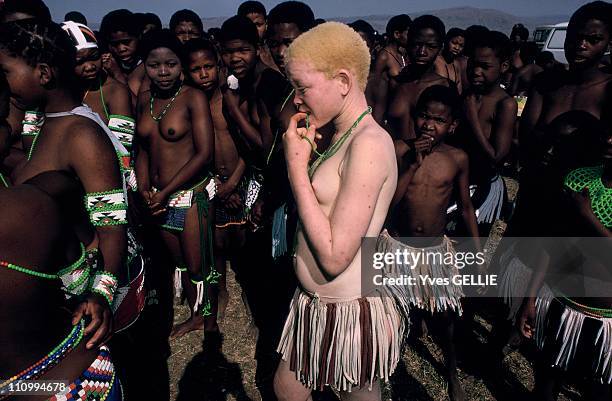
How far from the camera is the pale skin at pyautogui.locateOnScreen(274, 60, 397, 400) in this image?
1705 millimetres

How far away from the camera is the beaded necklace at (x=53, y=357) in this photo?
1528mm

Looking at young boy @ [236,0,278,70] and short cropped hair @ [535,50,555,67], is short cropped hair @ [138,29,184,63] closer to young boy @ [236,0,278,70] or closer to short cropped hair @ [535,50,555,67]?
young boy @ [236,0,278,70]

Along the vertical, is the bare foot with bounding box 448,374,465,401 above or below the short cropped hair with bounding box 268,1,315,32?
below

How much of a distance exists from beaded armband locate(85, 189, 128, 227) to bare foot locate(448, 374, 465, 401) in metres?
2.78

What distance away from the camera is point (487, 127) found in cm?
477

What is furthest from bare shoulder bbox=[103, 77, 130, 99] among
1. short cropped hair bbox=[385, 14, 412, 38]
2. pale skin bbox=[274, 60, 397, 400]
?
short cropped hair bbox=[385, 14, 412, 38]

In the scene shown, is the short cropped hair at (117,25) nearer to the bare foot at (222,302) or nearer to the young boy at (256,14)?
the young boy at (256,14)

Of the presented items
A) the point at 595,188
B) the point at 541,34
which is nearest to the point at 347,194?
the point at 595,188

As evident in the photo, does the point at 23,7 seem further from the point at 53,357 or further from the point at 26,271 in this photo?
the point at 53,357

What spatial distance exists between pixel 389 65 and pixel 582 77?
137 inches

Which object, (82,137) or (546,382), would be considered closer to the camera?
(82,137)

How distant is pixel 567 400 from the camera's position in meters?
3.28

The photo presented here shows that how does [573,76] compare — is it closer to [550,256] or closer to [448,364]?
[550,256]

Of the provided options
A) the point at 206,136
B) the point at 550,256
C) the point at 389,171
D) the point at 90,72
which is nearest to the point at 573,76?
the point at 550,256
